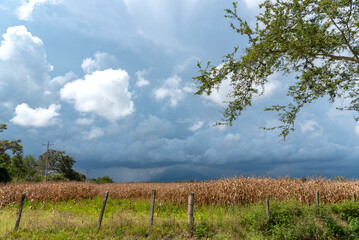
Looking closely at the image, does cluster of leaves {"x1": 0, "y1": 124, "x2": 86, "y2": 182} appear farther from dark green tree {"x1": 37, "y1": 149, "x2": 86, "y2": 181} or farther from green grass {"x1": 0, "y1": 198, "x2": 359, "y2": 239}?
green grass {"x1": 0, "y1": 198, "x2": 359, "y2": 239}

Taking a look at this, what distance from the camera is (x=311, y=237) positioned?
488 inches

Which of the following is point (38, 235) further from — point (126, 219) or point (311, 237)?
point (311, 237)

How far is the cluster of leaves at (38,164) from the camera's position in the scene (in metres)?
54.6

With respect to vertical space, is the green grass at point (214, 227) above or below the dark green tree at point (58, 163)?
below

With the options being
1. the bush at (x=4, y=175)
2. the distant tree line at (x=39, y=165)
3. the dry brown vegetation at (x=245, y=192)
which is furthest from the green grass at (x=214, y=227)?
the distant tree line at (x=39, y=165)

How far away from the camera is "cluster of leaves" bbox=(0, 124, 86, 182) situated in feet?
179

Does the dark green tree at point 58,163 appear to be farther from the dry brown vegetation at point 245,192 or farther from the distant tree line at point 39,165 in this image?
the dry brown vegetation at point 245,192

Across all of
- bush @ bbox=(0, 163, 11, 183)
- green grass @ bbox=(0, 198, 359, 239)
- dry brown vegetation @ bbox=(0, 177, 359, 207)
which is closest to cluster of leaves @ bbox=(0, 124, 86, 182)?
bush @ bbox=(0, 163, 11, 183)

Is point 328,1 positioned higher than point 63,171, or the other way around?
point 328,1

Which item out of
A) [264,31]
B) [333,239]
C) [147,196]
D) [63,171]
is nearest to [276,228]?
[333,239]

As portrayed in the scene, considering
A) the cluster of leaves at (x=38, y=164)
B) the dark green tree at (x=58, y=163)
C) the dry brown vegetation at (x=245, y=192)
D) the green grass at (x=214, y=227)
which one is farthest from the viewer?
the dark green tree at (x=58, y=163)

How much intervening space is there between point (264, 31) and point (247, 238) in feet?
36.3

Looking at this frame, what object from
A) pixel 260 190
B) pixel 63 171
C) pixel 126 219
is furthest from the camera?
pixel 63 171

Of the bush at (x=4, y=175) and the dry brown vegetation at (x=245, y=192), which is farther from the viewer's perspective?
the bush at (x=4, y=175)
